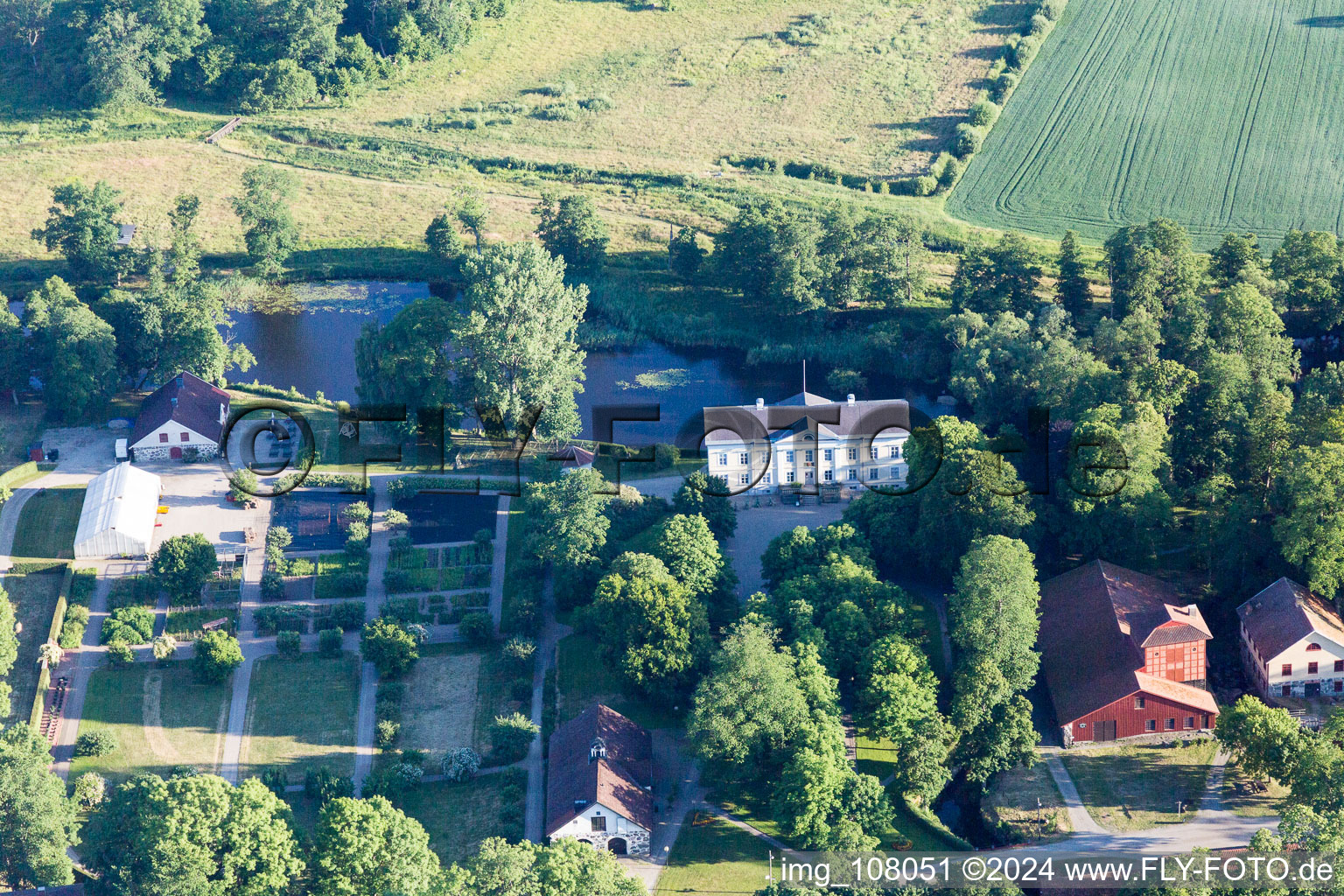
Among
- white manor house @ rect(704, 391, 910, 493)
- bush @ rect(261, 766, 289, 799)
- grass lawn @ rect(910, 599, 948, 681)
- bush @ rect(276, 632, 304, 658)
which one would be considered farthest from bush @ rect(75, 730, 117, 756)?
grass lawn @ rect(910, 599, 948, 681)

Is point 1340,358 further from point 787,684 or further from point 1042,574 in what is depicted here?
point 787,684

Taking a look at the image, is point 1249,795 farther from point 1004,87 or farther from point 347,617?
point 1004,87

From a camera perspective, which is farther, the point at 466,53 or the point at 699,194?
the point at 466,53

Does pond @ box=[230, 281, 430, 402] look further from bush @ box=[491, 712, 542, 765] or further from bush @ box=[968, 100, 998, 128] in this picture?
bush @ box=[968, 100, 998, 128]

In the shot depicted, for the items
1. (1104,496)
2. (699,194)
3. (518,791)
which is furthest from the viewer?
(699,194)

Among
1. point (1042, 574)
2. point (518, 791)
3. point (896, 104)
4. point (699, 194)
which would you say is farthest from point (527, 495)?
point (896, 104)

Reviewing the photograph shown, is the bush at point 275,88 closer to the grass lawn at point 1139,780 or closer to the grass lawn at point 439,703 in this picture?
the grass lawn at point 439,703

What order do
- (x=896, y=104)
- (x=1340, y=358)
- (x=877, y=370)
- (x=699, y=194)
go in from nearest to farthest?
(x=1340, y=358) < (x=877, y=370) < (x=699, y=194) < (x=896, y=104)
